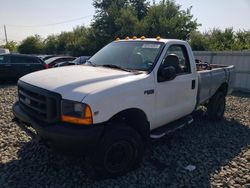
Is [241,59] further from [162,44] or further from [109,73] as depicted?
[109,73]

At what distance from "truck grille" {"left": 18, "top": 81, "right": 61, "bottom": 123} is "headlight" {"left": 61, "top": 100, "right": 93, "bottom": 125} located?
9 cm

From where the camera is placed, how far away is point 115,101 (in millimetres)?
3219

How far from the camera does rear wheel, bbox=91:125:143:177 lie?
3.28m

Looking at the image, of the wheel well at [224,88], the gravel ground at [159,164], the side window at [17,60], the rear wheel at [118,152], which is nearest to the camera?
the rear wheel at [118,152]

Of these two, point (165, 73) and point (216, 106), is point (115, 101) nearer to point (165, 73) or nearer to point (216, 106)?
point (165, 73)

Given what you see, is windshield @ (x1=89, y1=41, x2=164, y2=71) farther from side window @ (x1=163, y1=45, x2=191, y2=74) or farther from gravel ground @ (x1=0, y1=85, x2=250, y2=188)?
gravel ground @ (x1=0, y1=85, x2=250, y2=188)

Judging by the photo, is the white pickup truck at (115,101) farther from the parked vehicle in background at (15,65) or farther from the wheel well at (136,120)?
the parked vehicle in background at (15,65)

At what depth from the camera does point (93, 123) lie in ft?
9.98

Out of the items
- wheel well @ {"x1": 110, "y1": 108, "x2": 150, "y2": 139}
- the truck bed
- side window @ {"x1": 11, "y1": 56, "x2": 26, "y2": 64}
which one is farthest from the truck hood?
side window @ {"x1": 11, "y1": 56, "x2": 26, "y2": 64}

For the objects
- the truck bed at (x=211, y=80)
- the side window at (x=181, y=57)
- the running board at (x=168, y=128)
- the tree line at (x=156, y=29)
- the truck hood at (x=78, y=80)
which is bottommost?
the running board at (x=168, y=128)

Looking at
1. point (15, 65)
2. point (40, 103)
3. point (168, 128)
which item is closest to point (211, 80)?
point (168, 128)

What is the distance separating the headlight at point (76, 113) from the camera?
9.76ft

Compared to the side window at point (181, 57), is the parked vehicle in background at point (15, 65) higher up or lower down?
lower down

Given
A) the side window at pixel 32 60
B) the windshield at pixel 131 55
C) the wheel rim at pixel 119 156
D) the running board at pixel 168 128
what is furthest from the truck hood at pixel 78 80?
the side window at pixel 32 60
